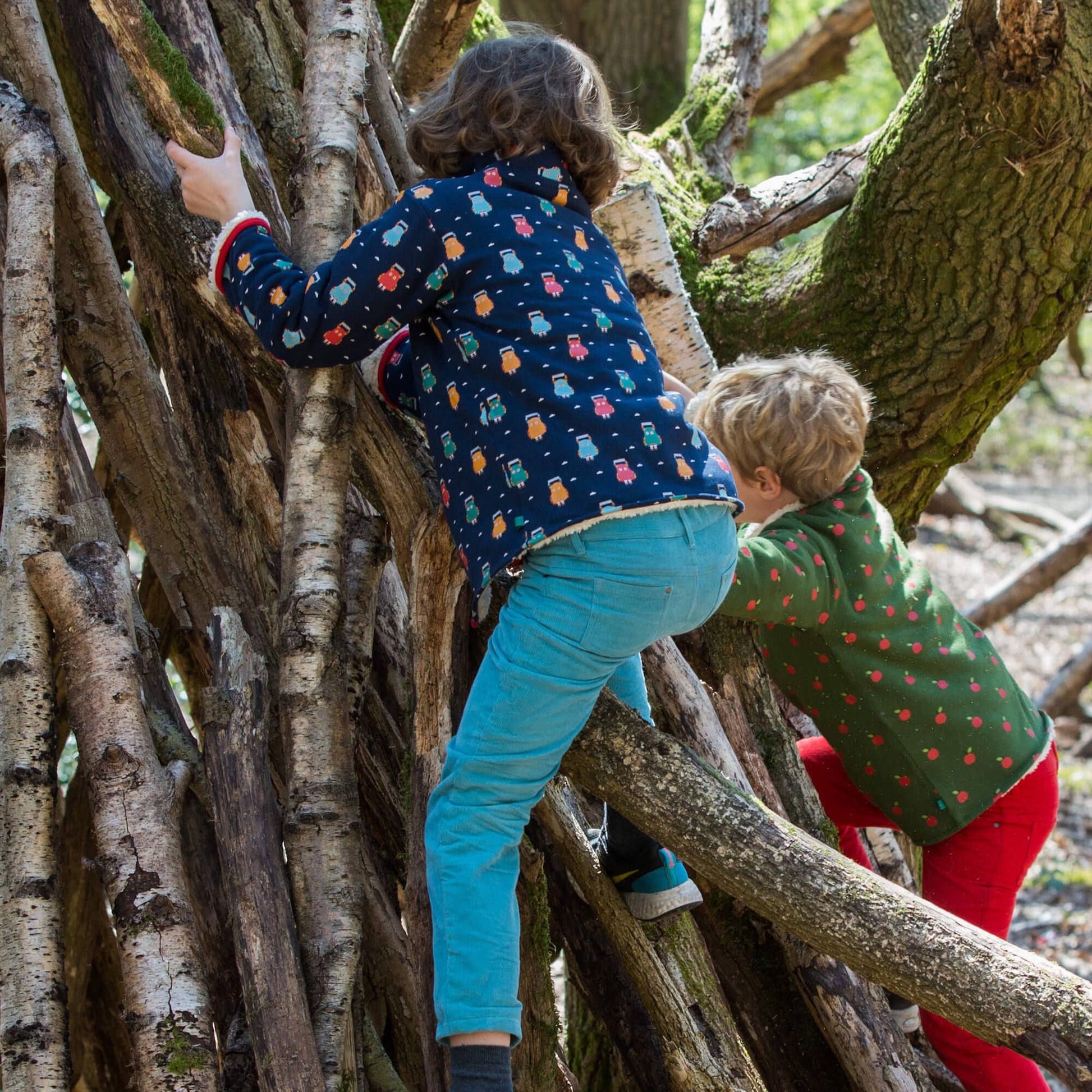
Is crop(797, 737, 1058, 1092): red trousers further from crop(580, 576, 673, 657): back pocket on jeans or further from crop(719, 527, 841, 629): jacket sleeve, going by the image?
crop(580, 576, 673, 657): back pocket on jeans

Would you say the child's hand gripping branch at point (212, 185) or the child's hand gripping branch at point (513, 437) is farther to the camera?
the child's hand gripping branch at point (212, 185)

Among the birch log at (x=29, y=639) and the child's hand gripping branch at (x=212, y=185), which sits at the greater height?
the child's hand gripping branch at (x=212, y=185)

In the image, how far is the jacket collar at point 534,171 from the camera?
195 centimetres

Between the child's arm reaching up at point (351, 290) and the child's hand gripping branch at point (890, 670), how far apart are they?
2.83 feet

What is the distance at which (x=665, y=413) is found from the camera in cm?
188

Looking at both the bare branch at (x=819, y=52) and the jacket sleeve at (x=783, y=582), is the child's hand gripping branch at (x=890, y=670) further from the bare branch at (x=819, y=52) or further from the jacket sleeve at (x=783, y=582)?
the bare branch at (x=819, y=52)

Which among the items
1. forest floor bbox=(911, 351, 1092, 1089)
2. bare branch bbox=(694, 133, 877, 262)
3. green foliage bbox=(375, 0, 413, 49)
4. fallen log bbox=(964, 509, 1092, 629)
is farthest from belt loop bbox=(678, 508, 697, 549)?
fallen log bbox=(964, 509, 1092, 629)

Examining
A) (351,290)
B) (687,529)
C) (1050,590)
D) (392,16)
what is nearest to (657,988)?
(687,529)

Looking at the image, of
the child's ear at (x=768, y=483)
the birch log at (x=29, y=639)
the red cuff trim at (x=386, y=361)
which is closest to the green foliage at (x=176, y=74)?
the birch log at (x=29, y=639)

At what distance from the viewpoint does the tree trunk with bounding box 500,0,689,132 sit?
6.41 m

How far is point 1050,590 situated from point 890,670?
6582 mm

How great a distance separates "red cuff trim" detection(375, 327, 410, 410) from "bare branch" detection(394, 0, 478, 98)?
1.42m

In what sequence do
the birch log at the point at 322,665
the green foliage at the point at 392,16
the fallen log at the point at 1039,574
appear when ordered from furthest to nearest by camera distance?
the fallen log at the point at 1039,574
the green foliage at the point at 392,16
the birch log at the point at 322,665

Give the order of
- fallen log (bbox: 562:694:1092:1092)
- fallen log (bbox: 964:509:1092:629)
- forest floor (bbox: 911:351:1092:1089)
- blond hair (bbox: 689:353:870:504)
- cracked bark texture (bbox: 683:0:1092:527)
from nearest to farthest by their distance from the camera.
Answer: fallen log (bbox: 562:694:1092:1092) → blond hair (bbox: 689:353:870:504) → cracked bark texture (bbox: 683:0:1092:527) → forest floor (bbox: 911:351:1092:1089) → fallen log (bbox: 964:509:1092:629)
